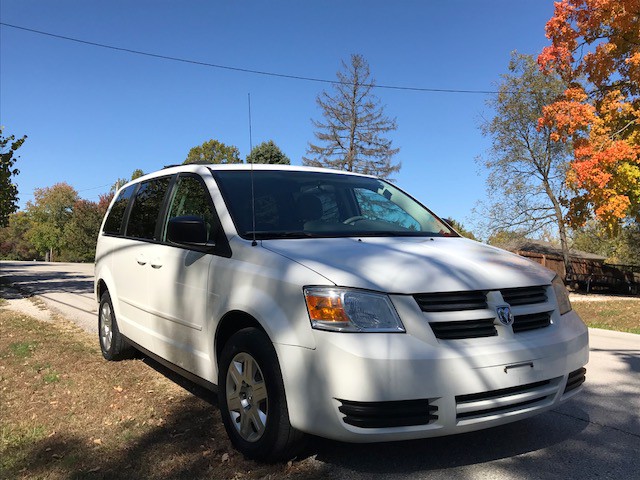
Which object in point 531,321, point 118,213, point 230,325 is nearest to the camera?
point 531,321

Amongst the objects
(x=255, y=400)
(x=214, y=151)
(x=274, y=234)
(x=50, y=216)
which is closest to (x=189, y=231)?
(x=274, y=234)

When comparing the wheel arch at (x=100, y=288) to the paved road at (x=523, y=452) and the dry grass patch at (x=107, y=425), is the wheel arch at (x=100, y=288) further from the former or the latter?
the paved road at (x=523, y=452)

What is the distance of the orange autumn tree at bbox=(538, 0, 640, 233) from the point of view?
14.9 m

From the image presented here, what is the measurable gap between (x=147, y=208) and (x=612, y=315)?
12.2 m

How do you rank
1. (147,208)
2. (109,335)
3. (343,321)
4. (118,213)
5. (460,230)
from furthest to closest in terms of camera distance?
(460,230)
(118,213)
(109,335)
(147,208)
(343,321)

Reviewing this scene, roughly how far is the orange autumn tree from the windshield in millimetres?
12850

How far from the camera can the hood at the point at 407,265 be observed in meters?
2.65

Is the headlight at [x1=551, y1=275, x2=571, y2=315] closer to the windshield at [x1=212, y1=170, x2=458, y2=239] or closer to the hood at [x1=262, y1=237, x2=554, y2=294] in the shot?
the hood at [x1=262, y1=237, x2=554, y2=294]

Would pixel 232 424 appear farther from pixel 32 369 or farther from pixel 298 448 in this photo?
pixel 32 369

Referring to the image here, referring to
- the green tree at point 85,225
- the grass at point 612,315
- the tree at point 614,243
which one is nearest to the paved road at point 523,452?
the grass at point 612,315

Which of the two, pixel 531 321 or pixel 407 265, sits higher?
pixel 407 265

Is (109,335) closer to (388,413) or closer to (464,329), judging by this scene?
(388,413)

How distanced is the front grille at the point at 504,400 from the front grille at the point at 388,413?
0.17 metres

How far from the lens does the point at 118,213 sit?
571cm
